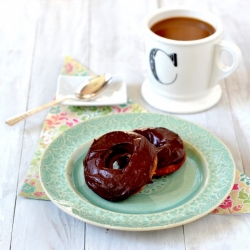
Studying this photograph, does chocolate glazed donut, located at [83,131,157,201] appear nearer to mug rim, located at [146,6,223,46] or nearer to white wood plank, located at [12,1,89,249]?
white wood plank, located at [12,1,89,249]

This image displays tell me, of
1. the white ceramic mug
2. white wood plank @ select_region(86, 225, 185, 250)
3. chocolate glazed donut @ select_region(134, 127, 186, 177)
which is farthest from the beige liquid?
white wood plank @ select_region(86, 225, 185, 250)

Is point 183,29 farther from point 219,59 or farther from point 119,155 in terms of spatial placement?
point 119,155

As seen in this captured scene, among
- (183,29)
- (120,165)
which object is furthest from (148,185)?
(183,29)

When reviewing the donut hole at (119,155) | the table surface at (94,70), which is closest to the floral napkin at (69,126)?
the table surface at (94,70)

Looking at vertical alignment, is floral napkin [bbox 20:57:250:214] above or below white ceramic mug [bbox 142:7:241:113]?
below

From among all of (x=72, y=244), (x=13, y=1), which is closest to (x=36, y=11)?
(x=13, y=1)

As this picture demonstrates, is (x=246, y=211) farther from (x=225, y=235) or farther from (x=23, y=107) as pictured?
(x=23, y=107)

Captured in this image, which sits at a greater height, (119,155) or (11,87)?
(119,155)
